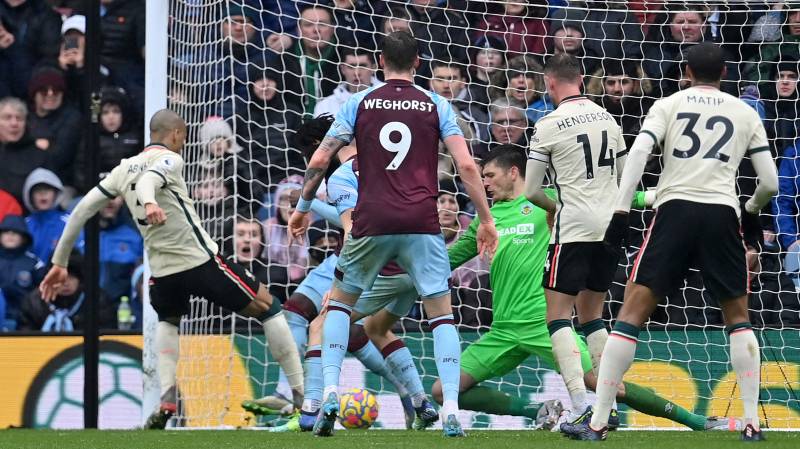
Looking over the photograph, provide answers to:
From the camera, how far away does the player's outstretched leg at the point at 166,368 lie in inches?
329

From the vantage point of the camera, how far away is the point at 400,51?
6484 mm

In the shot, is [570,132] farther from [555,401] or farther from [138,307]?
[138,307]

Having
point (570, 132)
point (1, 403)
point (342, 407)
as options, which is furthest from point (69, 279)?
point (570, 132)

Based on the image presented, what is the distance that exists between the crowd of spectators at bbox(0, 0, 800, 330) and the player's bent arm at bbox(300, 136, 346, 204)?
3014 mm

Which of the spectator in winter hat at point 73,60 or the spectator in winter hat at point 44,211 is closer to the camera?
the spectator in winter hat at point 44,211

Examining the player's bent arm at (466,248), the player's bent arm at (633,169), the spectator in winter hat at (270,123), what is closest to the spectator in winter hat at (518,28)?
the spectator in winter hat at (270,123)

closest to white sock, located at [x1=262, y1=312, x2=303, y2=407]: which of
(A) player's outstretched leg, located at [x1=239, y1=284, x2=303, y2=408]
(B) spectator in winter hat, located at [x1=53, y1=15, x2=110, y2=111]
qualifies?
(A) player's outstretched leg, located at [x1=239, y1=284, x2=303, y2=408]

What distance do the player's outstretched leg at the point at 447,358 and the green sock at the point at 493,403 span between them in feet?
5.10

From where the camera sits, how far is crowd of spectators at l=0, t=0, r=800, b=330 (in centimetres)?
983

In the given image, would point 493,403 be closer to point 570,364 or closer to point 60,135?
point 570,364

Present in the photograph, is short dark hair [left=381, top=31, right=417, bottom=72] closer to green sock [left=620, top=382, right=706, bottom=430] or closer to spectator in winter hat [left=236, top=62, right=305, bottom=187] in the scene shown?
green sock [left=620, top=382, right=706, bottom=430]

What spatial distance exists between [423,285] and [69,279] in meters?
4.90

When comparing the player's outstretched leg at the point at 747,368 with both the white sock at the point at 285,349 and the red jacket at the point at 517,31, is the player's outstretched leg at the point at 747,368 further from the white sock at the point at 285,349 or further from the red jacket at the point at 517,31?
the red jacket at the point at 517,31

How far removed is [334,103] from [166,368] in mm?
2817
